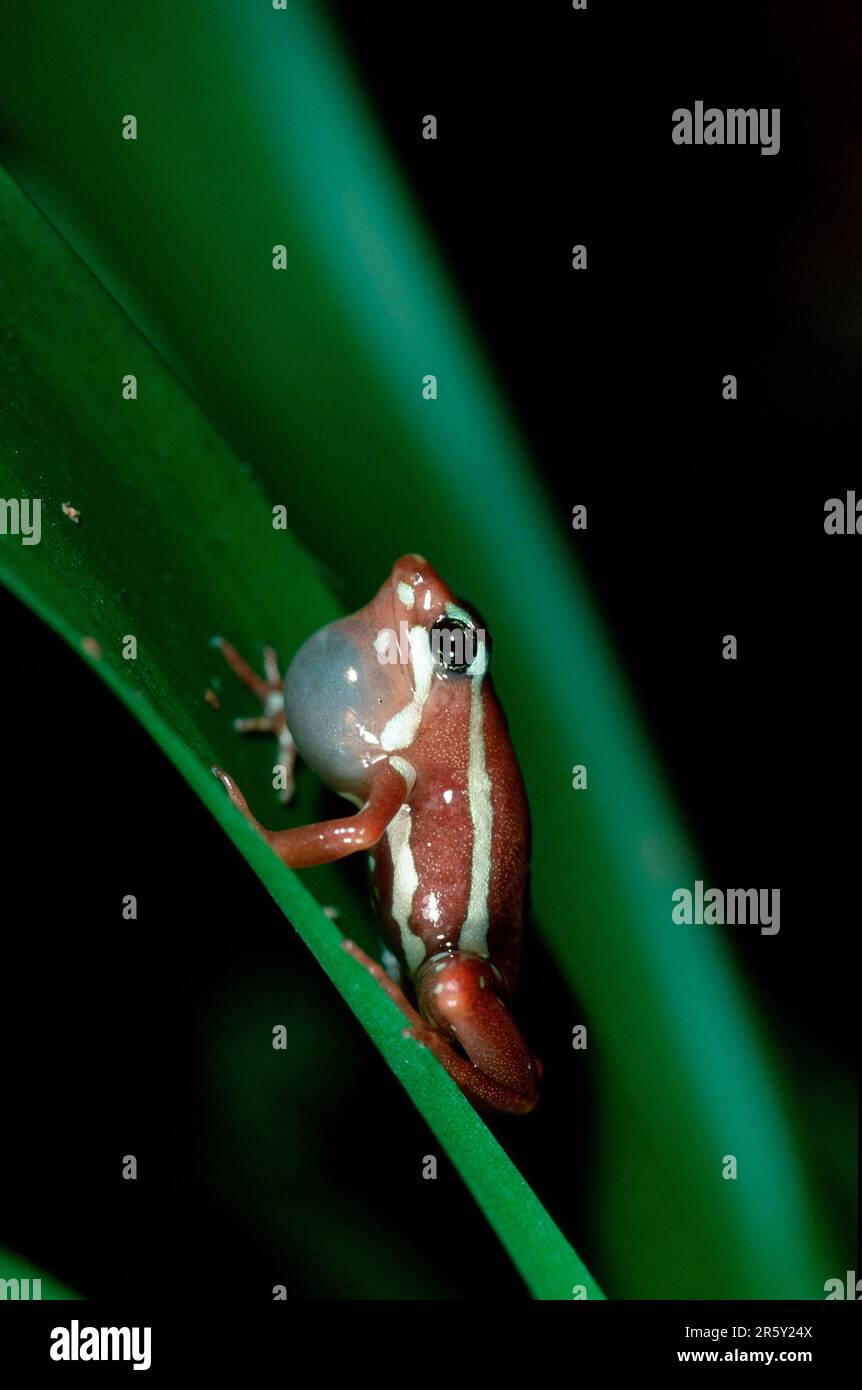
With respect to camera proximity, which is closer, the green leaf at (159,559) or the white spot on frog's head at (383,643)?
the green leaf at (159,559)

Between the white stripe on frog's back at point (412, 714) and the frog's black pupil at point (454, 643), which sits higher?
the frog's black pupil at point (454, 643)

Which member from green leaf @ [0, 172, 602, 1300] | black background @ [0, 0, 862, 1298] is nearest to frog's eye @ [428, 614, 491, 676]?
green leaf @ [0, 172, 602, 1300]

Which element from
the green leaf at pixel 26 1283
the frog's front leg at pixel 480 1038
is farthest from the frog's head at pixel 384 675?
the green leaf at pixel 26 1283

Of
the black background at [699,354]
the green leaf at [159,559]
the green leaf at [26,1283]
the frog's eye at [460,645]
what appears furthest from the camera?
the black background at [699,354]

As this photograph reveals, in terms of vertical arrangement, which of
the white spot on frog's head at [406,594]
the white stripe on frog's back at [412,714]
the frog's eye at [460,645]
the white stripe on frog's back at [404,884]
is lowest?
the white stripe on frog's back at [404,884]

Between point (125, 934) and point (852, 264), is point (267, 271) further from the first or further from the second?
point (852, 264)

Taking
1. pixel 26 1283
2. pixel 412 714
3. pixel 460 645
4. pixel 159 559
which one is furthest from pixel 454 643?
pixel 26 1283

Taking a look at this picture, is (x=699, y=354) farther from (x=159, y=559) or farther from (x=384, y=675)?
(x=159, y=559)

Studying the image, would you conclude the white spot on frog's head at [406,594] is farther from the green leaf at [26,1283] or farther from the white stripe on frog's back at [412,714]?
the green leaf at [26,1283]
